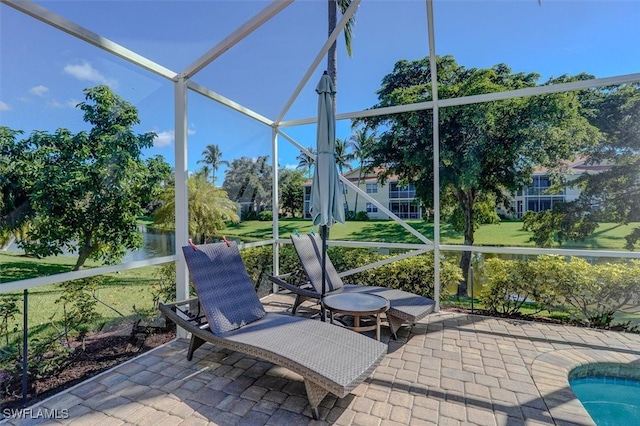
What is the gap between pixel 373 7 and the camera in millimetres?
6051

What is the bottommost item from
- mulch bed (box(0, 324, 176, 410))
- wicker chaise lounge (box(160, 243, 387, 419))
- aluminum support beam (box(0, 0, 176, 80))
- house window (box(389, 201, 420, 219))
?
mulch bed (box(0, 324, 176, 410))

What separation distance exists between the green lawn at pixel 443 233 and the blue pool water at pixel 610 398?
9.97ft

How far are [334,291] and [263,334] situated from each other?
78.1 inches

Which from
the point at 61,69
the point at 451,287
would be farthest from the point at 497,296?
the point at 61,69

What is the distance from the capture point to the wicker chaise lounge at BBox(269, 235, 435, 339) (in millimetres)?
4426

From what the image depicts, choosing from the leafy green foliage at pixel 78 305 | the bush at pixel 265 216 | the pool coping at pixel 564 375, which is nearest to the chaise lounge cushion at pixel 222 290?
the leafy green foliage at pixel 78 305

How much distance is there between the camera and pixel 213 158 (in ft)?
19.2

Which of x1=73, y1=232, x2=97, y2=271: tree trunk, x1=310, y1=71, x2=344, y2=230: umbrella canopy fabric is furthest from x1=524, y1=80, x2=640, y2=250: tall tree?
x1=73, y1=232, x2=97, y2=271: tree trunk

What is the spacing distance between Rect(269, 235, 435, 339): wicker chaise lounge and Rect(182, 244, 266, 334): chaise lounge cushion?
112cm

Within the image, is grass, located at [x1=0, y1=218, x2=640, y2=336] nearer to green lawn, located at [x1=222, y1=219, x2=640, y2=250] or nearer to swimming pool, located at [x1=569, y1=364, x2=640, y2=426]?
green lawn, located at [x1=222, y1=219, x2=640, y2=250]

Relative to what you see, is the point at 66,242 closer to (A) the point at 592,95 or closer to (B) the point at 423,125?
(B) the point at 423,125

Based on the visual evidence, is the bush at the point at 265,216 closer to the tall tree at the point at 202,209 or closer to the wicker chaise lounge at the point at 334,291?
the tall tree at the point at 202,209

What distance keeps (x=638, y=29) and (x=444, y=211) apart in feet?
15.6

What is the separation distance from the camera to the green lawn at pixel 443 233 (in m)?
6.31
